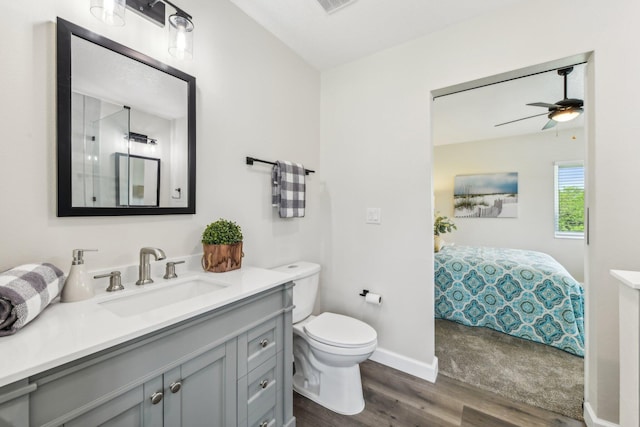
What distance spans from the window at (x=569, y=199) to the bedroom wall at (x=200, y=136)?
4.07m

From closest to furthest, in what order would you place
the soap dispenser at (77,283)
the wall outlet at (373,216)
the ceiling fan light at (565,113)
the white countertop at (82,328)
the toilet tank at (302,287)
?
the white countertop at (82,328) < the soap dispenser at (77,283) < the toilet tank at (302,287) < the wall outlet at (373,216) < the ceiling fan light at (565,113)

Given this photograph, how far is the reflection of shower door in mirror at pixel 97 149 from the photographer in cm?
104

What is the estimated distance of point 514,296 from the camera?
251 centimetres

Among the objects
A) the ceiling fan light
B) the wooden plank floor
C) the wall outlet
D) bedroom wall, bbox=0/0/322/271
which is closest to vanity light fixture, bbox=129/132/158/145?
bedroom wall, bbox=0/0/322/271

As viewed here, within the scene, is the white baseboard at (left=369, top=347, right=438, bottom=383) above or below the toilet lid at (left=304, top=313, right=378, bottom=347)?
below

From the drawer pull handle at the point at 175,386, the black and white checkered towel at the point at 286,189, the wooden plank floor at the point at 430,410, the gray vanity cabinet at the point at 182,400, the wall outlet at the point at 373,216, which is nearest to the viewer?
the gray vanity cabinet at the point at 182,400

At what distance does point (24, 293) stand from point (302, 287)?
1.32 m

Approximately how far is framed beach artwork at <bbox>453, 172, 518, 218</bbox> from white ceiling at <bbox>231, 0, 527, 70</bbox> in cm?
347

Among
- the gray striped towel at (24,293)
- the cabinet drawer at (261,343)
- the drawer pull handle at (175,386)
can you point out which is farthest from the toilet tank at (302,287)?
the gray striped towel at (24,293)

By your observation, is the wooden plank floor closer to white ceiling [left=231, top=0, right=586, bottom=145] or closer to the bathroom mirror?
the bathroom mirror

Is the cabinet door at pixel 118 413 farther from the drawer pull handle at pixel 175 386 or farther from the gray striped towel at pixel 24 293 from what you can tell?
the gray striped towel at pixel 24 293

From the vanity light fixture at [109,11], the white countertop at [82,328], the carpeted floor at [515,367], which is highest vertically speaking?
the vanity light fixture at [109,11]

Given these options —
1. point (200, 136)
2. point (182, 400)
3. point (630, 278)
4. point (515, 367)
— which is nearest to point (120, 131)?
point (200, 136)

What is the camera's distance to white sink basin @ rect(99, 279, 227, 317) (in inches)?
40.7
